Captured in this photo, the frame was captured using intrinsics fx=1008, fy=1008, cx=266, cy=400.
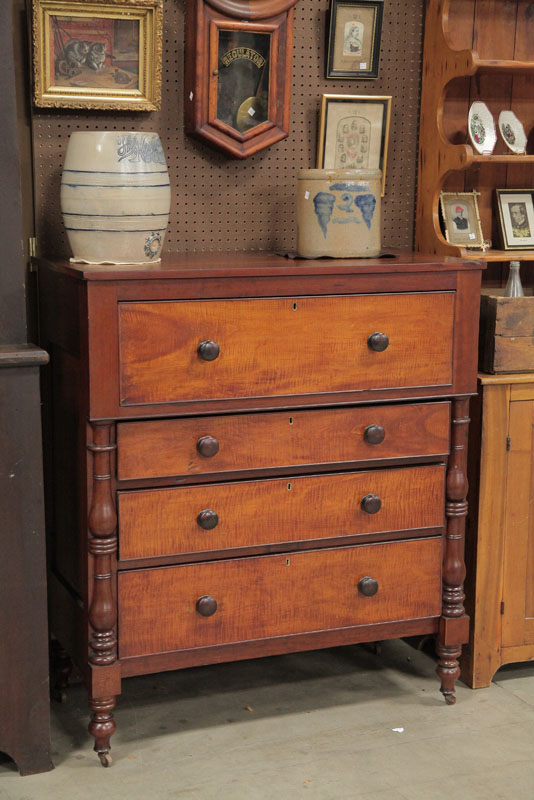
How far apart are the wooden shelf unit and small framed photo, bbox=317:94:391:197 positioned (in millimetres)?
145

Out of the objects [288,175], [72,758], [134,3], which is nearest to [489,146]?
[288,175]

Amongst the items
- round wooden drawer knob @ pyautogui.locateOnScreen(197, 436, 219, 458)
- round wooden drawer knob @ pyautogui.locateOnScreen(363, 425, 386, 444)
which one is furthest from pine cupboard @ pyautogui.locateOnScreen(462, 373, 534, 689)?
round wooden drawer knob @ pyautogui.locateOnScreen(197, 436, 219, 458)

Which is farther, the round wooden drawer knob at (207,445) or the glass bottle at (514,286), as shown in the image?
the glass bottle at (514,286)

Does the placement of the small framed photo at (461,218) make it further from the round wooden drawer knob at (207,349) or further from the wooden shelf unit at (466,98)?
the round wooden drawer knob at (207,349)

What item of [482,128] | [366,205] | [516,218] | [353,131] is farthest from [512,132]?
[366,205]

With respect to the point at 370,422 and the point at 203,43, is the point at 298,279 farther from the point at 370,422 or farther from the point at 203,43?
the point at 203,43

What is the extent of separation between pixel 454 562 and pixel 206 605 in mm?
757

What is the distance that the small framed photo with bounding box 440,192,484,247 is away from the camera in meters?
3.35

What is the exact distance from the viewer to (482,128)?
10.8 ft

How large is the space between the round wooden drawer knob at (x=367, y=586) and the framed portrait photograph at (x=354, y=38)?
1587 mm

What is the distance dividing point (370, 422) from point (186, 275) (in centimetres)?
67

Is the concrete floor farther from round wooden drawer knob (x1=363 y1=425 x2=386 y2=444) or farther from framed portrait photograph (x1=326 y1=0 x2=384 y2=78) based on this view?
framed portrait photograph (x1=326 y1=0 x2=384 y2=78)

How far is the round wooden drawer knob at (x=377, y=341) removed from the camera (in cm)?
273

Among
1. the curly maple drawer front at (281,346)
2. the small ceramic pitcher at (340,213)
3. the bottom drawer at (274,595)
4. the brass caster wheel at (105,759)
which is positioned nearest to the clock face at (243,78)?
the small ceramic pitcher at (340,213)
